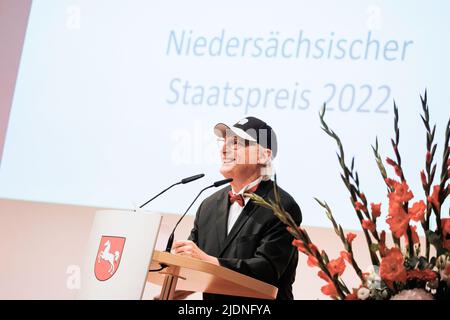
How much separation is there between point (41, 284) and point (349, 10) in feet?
8.42

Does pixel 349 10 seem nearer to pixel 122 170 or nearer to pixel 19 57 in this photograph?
pixel 122 170

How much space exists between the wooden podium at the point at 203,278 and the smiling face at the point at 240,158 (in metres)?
0.59

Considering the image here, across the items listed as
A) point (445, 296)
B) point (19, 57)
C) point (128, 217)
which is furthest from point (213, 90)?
point (445, 296)

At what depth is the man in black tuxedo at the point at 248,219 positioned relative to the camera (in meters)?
2.68

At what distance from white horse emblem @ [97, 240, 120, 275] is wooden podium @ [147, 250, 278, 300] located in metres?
0.15

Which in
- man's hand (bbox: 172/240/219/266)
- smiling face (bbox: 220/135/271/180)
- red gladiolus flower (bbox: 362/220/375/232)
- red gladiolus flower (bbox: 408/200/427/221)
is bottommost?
man's hand (bbox: 172/240/219/266)

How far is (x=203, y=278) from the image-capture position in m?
2.23

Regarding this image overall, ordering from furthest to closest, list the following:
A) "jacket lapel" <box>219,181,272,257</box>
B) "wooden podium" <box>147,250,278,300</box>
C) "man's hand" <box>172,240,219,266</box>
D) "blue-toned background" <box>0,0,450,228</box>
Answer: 1. "blue-toned background" <box>0,0,450,228</box>
2. "jacket lapel" <box>219,181,272,257</box>
3. "man's hand" <box>172,240,219,266</box>
4. "wooden podium" <box>147,250,278,300</box>

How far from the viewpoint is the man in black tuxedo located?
2.68 metres

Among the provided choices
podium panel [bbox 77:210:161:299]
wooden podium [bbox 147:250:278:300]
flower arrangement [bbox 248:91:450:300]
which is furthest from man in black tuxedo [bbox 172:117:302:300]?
flower arrangement [bbox 248:91:450:300]

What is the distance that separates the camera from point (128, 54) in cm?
445

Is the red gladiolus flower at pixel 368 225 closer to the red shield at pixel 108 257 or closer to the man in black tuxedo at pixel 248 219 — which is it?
the red shield at pixel 108 257

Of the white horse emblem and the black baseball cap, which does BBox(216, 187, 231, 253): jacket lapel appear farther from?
the white horse emblem

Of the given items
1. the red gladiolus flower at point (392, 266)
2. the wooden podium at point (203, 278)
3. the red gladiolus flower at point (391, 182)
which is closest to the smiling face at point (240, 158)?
the wooden podium at point (203, 278)
